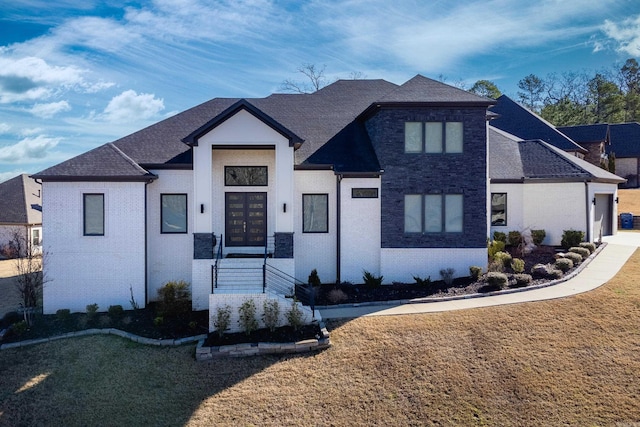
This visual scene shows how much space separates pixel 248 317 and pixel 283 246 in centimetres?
330

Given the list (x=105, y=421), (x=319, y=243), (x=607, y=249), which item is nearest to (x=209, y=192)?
(x=319, y=243)

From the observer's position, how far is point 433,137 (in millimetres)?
15953

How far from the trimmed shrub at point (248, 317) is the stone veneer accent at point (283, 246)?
254 centimetres

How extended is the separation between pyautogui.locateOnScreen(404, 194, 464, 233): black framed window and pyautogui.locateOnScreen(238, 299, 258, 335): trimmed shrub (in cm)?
663

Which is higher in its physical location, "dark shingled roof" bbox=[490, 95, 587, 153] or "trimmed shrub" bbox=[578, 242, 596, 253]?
"dark shingled roof" bbox=[490, 95, 587, 153]

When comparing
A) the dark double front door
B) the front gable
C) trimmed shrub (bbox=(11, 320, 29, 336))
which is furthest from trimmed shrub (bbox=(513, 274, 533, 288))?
trimmed shrub (bbox=(11, 320, 29, 336))

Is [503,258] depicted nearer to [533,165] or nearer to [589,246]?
[589,246]

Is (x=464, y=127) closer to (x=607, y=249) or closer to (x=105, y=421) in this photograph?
(x=607, y=249)

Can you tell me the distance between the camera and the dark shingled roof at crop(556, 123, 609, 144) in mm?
38044

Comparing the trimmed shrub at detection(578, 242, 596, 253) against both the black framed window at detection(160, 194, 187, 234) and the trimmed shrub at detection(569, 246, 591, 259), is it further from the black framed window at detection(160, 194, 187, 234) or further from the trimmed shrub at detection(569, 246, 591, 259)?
the black framed window at detection(160, 194, 187, 234)

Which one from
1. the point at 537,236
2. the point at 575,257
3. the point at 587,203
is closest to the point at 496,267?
the point at 575,257

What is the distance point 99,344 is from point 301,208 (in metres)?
8.07

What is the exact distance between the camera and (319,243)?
1628 centimetres

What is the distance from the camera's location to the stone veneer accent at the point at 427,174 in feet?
52.1
